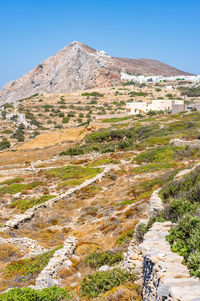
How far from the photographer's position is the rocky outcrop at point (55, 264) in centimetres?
766

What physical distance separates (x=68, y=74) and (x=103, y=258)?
5898 inches

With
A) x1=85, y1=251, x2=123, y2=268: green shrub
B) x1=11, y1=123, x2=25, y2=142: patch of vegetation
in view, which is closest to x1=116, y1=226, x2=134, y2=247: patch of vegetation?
x1=85, y1=251, x2=123, y2=268: green shrub

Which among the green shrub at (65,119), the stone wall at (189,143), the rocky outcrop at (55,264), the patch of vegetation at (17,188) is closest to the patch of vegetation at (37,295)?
the rocky outcrop at (55,264)

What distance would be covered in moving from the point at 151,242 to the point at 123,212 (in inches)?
262

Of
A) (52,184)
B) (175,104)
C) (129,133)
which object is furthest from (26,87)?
(52,184)

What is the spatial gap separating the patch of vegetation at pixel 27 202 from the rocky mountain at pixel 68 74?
118586 mm

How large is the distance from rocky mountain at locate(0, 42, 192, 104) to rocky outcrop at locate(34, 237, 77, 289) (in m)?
126

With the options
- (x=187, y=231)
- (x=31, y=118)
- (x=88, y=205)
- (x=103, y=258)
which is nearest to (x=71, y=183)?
(x=88, y=205)

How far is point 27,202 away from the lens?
1703 cm

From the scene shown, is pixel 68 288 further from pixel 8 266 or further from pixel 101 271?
pixel 8 266

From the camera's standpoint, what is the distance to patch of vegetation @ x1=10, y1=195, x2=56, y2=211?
652 inches

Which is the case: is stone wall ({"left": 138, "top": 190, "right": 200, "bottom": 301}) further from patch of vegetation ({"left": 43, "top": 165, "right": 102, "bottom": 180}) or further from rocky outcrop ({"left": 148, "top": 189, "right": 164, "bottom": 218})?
patch of vegetation ({"left": 43, "top": 165, "right": 102, "bottom": 180})

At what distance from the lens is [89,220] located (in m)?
13.1

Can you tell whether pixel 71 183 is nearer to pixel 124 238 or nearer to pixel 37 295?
pixel 124 238
